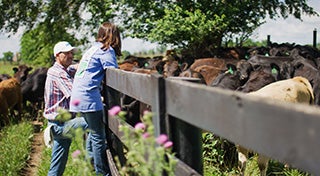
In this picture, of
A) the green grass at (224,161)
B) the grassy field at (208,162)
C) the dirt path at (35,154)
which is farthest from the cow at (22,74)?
the green grass at (224,161)

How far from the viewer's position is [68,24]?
27641 millimetres

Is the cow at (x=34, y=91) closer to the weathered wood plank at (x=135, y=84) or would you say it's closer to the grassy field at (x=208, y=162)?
the grassy field at (x=208, y=162)

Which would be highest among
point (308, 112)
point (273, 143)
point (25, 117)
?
point (308, 112)

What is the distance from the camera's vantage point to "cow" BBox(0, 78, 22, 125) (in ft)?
40.7

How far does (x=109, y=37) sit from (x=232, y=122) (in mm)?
3677

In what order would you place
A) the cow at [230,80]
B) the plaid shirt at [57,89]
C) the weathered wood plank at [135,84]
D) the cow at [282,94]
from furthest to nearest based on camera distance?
the cow at [230,80], the cow at [282,94], the plaid shirt at [57,89], the weathered wood plank at [135,84]

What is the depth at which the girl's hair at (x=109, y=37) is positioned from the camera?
5.32 m

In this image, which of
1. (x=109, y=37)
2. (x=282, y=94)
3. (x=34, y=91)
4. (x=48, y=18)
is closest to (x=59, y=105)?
(x=109, y=37)

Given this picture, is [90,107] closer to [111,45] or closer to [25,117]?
[111,45]

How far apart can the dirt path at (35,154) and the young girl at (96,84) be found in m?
2.39

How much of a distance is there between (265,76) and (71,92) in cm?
679

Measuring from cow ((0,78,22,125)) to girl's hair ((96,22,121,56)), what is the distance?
7580 millimetres

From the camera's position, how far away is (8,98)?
13.3 meters

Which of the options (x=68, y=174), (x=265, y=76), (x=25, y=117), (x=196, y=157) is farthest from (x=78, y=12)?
(x=196, y=157)
